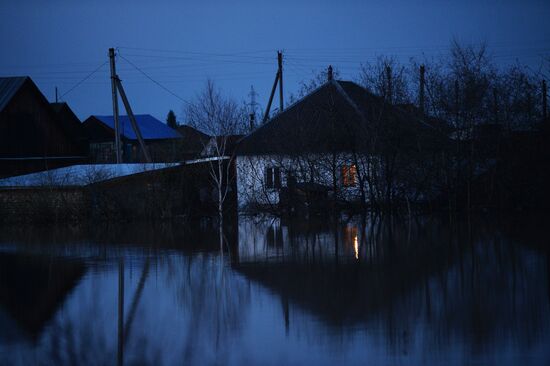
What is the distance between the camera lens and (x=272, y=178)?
105 feet

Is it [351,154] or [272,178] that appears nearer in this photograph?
[351,154]

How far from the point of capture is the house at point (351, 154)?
96.8 feet

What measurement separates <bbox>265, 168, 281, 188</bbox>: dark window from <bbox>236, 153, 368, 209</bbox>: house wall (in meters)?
0.15

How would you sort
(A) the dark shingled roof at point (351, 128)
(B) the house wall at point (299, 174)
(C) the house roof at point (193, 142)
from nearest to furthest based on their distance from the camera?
(A) the dark shingled roof at point (351, 128), (B) the house wall at point (299, 174), (C) the house roof at point (193, 142)

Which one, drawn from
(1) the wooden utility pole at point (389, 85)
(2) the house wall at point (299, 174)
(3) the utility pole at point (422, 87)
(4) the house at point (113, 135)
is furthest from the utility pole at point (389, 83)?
(4) the house at point (113, 135)

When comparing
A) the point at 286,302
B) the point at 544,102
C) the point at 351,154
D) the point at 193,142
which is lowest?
the point at 286,302

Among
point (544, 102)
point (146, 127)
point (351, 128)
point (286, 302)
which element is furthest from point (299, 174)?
point (146, 127)

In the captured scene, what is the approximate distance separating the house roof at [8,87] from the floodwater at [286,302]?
1978 cm

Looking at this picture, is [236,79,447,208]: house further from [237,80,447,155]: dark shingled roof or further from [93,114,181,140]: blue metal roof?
[93,114,181,140]: blue metal roof

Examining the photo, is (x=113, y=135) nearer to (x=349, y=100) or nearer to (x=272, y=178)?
(x=272, y=178)

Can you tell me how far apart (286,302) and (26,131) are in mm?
32051

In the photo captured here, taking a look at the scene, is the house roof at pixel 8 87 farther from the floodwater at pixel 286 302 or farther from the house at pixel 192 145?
the floodwater at pixel 286 302

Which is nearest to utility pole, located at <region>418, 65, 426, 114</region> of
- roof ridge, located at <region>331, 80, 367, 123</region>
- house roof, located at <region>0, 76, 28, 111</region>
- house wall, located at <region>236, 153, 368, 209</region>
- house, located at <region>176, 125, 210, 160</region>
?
roof ridge, located at <region>331, 80, 367, 123</region>

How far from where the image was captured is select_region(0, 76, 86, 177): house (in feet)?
127
